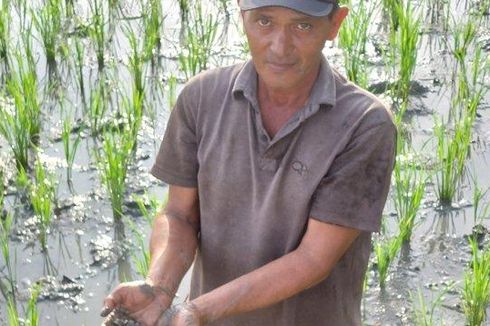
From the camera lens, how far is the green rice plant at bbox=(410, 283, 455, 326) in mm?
3355

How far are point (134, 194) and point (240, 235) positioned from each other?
5.44ft

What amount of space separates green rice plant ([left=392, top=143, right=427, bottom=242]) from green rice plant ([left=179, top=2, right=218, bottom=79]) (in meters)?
1.00

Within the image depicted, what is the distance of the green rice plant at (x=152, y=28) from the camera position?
186 inches

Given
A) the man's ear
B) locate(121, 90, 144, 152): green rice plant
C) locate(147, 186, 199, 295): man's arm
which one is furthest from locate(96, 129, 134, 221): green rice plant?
the man's ear

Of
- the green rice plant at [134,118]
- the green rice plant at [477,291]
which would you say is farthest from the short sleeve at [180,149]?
the green rice plant at [134,118]

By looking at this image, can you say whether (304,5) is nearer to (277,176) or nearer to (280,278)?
(277,176)

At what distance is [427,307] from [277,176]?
5.12 feet

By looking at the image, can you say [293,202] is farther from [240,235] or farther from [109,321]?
[109,321]

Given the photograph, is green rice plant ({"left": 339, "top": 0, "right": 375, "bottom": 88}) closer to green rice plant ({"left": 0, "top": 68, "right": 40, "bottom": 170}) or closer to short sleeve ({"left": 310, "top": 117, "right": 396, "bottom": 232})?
green rice plant ({"left": 0, "top": 68, "right": 40, "bottom": 170})

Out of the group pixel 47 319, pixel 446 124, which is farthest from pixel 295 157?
pixel 446 124

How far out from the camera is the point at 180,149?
2.26 m

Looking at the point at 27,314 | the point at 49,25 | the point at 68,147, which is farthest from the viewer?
the point at 49,25

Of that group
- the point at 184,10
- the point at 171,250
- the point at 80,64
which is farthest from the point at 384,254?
the point at 184,10

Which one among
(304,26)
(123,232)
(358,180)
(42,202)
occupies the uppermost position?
(304,26)
